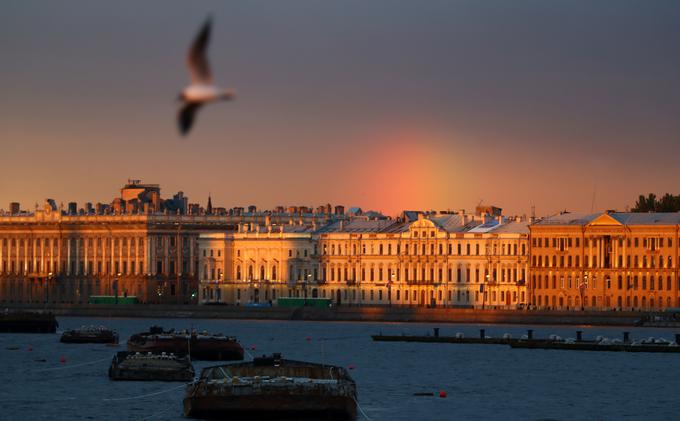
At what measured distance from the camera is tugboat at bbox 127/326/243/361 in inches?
2987

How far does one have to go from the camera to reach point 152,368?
6462 cm

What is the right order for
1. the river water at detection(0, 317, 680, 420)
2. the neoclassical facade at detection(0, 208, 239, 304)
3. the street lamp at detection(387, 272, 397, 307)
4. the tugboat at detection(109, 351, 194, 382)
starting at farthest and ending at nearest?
the neoclassical facade at detection(0, 208, 239, 304)
the street lamp at detection(387, 272, 397, 307)
the tugboat at detection(109, 351, 194, 382)
the river water at detection(0, 317, 680, 420)

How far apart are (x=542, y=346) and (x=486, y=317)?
33879mm

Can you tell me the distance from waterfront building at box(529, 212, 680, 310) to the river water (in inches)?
696

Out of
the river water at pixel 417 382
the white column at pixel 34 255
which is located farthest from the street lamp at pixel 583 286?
the white column at pixel 34 255

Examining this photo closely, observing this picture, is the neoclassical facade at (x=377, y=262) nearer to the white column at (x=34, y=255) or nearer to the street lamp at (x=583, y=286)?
the street lamp at (x=583, y=286)

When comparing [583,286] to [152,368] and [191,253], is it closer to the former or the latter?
[191,253]

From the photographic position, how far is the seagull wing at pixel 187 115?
25.0m

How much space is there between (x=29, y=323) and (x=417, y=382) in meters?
47.3

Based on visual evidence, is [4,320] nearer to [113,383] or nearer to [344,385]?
[113,383]

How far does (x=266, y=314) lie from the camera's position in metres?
133

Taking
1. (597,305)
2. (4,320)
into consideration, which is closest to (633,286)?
(597,305)

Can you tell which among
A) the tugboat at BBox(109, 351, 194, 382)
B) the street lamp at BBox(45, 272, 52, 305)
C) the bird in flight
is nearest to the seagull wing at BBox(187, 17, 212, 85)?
the bird in flight

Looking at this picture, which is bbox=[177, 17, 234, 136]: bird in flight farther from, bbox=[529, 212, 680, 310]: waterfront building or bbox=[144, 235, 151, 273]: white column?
bbox=[144, 235, 151, 273]: white column
